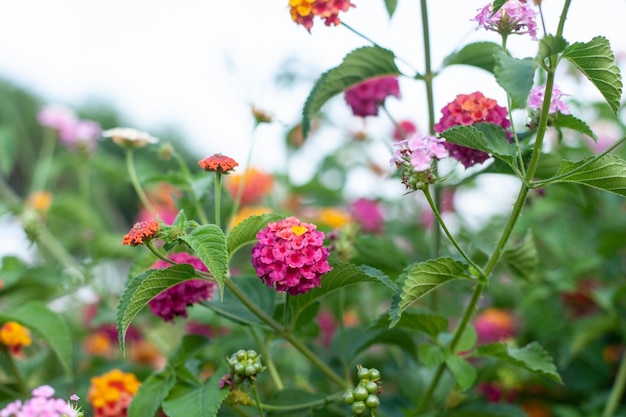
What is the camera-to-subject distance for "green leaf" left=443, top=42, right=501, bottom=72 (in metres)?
1.18

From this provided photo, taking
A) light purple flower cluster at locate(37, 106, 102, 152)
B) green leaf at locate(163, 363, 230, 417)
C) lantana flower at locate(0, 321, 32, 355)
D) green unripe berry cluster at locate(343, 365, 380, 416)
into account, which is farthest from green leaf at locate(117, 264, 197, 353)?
light purple flower cluster at locate(37, 106, 102, 152)

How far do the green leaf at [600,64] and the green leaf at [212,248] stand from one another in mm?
467

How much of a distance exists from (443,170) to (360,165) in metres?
0.41

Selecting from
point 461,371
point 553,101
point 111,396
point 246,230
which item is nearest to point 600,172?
point 553,101

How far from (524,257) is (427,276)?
Result: 0.97ft

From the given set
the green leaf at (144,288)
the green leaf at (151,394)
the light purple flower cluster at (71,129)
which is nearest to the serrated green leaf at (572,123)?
the green leaf at (144,288)

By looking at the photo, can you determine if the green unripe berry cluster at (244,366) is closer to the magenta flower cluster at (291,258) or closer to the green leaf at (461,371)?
the magenta flower cluster at (291,258)

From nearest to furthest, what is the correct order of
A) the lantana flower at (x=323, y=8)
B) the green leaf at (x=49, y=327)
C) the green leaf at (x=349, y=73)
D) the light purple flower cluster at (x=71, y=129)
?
the lantana flower at (x=323, y=8), the green leaf at (x=349, y=73), the green leaf at (x=49, y=327), the light purple flower cluster at (x=71, y=129)

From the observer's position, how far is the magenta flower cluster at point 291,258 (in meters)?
0.95

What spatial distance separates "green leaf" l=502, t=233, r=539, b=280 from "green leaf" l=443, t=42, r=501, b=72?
280 mm

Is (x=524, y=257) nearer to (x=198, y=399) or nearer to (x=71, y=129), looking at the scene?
(x=198, y=399)

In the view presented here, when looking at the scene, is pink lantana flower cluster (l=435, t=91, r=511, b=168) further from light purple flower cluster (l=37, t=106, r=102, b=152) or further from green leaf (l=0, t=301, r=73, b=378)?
light purple flower cluster (l=37, t=106, r=102, b=152)

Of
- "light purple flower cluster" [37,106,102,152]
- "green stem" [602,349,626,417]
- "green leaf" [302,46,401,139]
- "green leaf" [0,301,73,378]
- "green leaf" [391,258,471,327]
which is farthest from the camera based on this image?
"light purple flower cluster" [37,106,102,152]

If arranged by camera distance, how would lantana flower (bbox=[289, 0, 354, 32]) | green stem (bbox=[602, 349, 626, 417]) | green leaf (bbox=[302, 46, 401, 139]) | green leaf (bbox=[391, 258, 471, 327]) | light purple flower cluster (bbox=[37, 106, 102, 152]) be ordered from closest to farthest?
green leaf (bbox=[391, 258, 471, 327]) < lantana flower (bbox=[289, 0, 354, 32]) < green leaf (bbox=[302, 46, 401, 139]) < green stem (bbox=[602, 349, 626, 417]) < light purple flower cluster (bbox=[37, 106, 102, 152])
